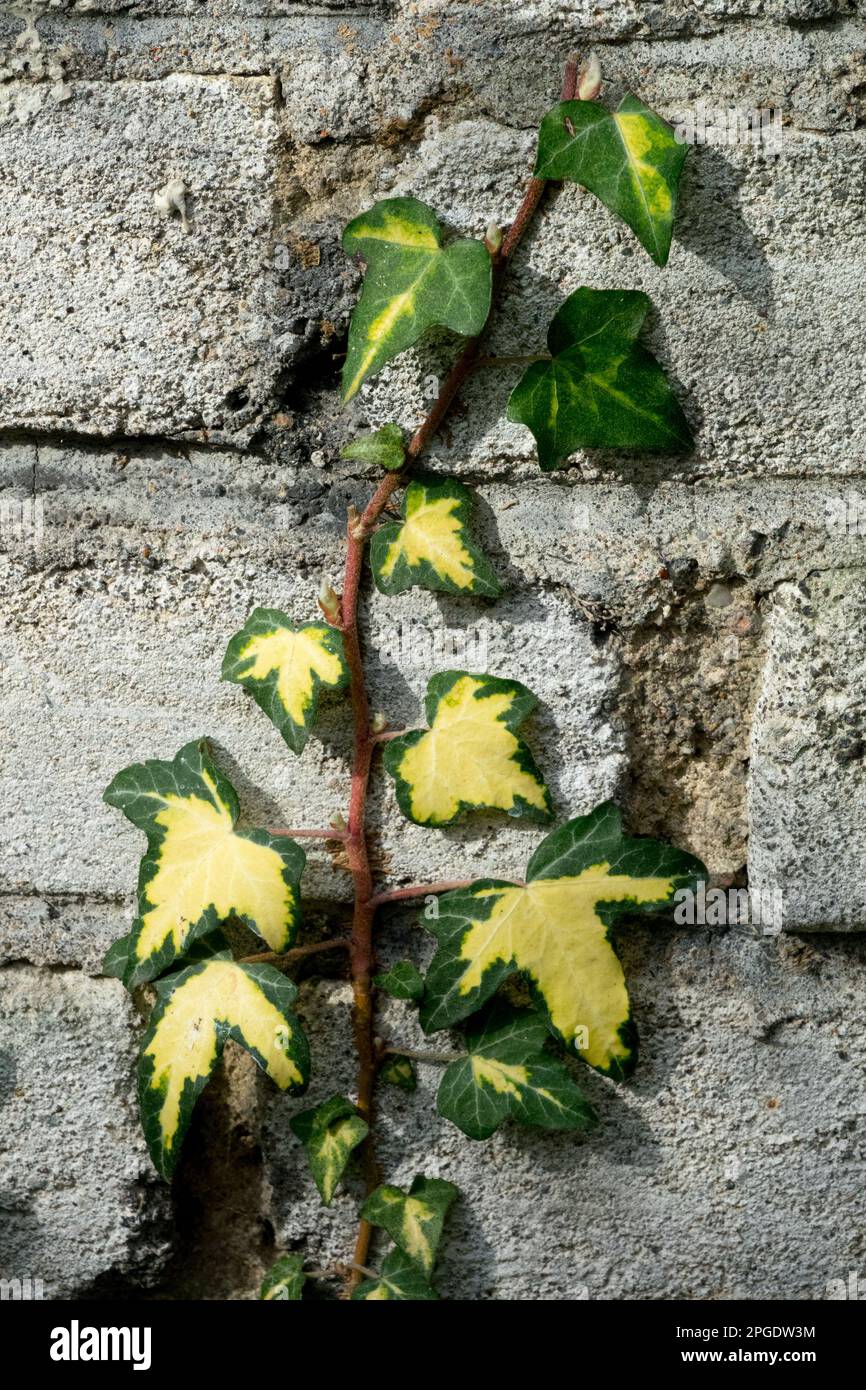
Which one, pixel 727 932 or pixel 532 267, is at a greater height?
pixel 532 267

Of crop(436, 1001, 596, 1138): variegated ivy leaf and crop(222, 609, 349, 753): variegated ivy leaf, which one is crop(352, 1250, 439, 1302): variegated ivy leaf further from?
crop(222, 609, 349, 753): variegated ivy leaf

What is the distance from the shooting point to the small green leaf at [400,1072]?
0.90 m

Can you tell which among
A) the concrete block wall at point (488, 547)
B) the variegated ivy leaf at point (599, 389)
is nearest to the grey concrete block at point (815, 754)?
the concrete block wall at point (488, 547)

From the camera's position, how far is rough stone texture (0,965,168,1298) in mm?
926

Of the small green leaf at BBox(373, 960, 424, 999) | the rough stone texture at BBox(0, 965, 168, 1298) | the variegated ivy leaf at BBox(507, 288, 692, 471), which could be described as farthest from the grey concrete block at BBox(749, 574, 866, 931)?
the rough stone texture at BBox(0, 965, 168, 1298)

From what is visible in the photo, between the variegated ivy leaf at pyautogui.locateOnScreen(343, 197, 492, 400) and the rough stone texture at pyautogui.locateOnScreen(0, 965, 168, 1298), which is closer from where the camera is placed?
the variegated ivy leaf at pyautogui.locateOnScreen(343, 197, 492, 400)

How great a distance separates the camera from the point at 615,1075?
847 millimetres

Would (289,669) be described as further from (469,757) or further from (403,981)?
(403,981)

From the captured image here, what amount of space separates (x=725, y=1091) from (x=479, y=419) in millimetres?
558

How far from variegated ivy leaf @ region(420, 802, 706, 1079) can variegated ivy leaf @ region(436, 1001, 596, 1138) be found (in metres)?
0.03

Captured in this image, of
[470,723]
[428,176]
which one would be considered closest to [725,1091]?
[470,723]

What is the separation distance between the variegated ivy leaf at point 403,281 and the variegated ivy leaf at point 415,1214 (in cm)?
62

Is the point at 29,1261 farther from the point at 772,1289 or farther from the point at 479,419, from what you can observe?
the point at 479,419

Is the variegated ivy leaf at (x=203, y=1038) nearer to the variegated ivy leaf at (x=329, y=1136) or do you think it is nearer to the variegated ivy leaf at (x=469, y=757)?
the variegated ivy leaf at (x=329, y=1136)
